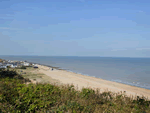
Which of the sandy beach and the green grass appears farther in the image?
the sandy beach

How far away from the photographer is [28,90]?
24.7ft

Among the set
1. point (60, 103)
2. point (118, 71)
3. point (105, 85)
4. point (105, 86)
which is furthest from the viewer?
point (118, 71)

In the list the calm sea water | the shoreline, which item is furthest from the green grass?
the calm sea water

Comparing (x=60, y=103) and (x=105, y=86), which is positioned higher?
(x=60, y=103)

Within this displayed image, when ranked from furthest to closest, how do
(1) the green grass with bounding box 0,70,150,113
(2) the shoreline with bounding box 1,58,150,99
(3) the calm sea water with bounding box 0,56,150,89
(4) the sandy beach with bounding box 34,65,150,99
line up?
(3) the calm sea water with bounding box 0,56,150,89, (4) the sandy beach with bounding box 34,65,150,99, (2) the shoreline with bounding box 1,58,150,99, (1) the green grass with bounding box 0,70,150,113

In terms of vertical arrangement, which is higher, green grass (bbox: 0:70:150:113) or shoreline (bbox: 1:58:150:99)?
green grass (bbox: 0:70:150:113)

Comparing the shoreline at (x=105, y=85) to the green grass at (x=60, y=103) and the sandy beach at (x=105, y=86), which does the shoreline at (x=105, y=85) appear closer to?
the sandy beach at (x=105, y=86)

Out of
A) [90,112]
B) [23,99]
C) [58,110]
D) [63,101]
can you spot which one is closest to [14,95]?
[23,99]

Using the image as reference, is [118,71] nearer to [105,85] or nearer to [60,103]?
[105,85]

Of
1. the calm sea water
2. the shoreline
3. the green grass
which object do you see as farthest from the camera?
the calm sea water

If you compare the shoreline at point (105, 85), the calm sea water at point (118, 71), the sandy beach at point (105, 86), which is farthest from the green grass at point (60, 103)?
Result: the calm sea water at point (118, 71)

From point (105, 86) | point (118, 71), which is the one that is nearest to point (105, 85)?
point (105, 86)

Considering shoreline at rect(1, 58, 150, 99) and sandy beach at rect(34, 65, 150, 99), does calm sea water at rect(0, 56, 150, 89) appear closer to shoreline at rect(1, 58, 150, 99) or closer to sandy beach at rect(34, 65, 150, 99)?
shoreline at rect(1, 58, 150, 99)

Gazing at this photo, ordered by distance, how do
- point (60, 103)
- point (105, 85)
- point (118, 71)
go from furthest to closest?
point (118, 71)
point (105, 85)
point (60, 103)
